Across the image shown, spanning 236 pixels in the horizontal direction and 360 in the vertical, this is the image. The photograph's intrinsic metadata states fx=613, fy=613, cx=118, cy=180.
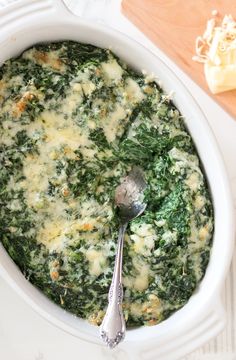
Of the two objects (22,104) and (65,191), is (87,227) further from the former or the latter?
(22,104)

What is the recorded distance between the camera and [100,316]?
197cm

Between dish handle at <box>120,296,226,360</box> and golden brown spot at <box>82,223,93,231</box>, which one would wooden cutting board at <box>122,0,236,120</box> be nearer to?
golden brown spot at <box>82,223,93,231</box>

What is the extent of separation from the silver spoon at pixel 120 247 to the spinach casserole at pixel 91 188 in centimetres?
3

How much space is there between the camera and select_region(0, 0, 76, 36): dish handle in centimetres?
194

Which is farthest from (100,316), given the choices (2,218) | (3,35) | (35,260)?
(3,35)

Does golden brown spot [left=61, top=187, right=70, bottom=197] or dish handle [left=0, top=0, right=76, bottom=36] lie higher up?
dish handle [left=0, top=0, right=76, bottom=36]

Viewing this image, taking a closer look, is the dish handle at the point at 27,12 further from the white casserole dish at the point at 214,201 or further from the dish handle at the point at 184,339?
the dish handle at the point at 184,339

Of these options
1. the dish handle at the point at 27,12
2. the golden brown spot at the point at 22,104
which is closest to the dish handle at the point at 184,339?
the golden brown spot at the point at 22,104

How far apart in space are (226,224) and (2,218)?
71 centimetres

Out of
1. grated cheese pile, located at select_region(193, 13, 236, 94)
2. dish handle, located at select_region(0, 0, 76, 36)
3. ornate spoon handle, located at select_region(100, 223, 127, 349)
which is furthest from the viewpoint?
grated cheese pile, located at select_region(193, 13, 236, 94)

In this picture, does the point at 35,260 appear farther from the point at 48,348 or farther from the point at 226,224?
the point at 226,224

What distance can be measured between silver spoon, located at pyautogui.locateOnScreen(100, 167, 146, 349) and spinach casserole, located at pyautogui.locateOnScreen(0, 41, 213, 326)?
26 mm

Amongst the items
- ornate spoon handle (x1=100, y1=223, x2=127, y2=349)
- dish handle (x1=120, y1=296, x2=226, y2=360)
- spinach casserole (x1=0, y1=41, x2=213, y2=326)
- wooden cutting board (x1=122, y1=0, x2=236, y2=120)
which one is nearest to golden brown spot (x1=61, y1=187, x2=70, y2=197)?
spinach casserole (x1=0, y1=41, x2=213, y2=326)

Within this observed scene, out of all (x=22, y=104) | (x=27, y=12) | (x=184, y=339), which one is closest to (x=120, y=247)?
(x=184, y=339)
